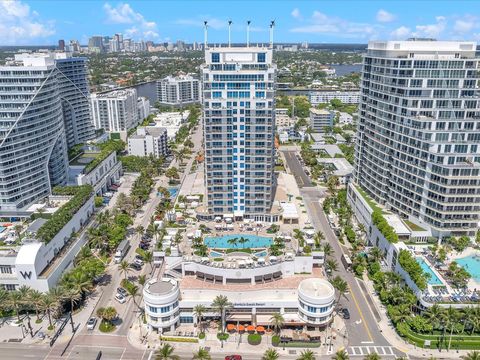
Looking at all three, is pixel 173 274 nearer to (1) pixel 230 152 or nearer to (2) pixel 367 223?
(1) pixel 230 152

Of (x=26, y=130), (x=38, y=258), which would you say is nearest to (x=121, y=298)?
(x=38, y=258)

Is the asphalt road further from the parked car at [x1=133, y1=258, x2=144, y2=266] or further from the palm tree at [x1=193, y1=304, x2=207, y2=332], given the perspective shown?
the palm tree at [x1=193, y1=304, x2=207, y2=332]

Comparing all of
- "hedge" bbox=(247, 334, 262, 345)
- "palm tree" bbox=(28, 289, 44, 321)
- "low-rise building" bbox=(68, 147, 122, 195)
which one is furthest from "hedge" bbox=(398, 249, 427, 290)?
"low-rise building" bbox=(68, 147, 122, 195)

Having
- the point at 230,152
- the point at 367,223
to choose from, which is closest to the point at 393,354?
the point at 367,223

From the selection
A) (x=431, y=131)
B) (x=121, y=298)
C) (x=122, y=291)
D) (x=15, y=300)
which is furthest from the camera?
(x=431, y=131)

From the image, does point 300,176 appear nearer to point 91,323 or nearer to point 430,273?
point 430,273

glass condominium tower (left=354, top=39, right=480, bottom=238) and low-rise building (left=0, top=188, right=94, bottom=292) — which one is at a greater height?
glass condominium tower (left=354, top=39, right=480, bottom=238)
